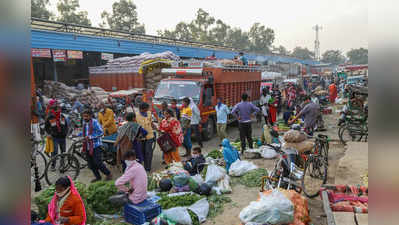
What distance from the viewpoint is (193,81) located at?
9.97m

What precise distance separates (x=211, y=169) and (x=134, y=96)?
10.5 metres

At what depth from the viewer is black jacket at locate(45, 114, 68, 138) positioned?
683cm

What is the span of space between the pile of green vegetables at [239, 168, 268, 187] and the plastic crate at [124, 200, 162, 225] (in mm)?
2243

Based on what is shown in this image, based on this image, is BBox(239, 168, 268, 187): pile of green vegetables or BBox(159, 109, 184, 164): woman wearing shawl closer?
BBox(239, 168, 268, 187): pile of green vegetables

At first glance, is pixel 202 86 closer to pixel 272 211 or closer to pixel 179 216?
pixel 179 216

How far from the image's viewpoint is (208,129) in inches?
407

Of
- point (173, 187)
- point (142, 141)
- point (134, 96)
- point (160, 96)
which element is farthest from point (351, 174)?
point (134, 96)

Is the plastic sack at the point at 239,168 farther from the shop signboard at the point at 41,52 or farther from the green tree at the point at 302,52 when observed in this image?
the green tree at the point at 302,52

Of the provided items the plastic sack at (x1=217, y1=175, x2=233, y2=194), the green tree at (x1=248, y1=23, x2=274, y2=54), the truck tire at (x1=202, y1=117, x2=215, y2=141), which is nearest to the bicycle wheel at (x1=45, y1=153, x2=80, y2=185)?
the plastic sack at (x1=217, y1=175, x2=233, y2=194)

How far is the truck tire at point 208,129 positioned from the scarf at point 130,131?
4.06m

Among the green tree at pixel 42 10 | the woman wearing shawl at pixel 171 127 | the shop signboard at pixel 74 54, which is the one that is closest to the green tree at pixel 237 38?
the green tree at pixel 42 10

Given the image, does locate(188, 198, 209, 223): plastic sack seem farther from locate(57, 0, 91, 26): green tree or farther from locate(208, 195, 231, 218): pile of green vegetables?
locate(57, 0, 91, 26): green tree

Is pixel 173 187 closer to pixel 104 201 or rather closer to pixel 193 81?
pixel 104 201

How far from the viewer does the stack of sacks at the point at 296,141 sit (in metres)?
5.54
